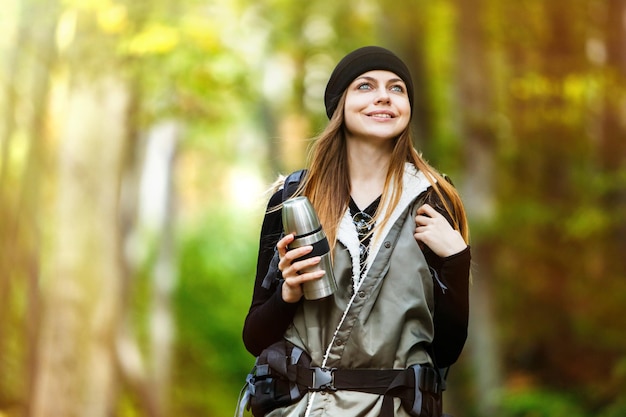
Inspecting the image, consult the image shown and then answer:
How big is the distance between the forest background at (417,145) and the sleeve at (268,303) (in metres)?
6.87

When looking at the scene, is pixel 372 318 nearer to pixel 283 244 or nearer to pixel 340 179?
pixel 283 244

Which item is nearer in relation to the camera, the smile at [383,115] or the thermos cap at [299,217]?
the thermos cap at [299,217]

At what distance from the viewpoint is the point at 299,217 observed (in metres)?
3.30

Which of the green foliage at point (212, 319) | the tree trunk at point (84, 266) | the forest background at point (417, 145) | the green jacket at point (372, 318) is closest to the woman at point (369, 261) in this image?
the green jacket at point (372, 318)

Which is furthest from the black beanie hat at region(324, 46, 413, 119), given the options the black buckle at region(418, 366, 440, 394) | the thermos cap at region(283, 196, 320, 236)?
the black buckle at region(418, 366, 440, 394)

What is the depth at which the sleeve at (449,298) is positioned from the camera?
11.2 ft

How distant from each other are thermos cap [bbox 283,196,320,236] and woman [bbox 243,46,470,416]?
0.04 m

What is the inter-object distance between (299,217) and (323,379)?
505mm

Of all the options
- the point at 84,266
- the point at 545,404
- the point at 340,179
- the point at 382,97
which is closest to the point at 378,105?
the point at 382,97

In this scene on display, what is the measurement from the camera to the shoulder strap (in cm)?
364

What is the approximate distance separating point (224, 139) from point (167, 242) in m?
13.6

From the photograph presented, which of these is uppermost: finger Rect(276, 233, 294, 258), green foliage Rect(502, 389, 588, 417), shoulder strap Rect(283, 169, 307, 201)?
shoulder strap Rect(283, 169, 307, 201)

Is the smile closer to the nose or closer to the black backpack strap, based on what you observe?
the nose

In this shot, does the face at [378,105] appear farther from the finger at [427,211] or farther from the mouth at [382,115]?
the finger at [427,211]
